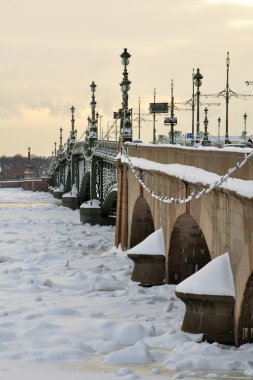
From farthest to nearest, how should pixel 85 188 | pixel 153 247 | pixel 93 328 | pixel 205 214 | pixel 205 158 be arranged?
pixel 85 188
pixel 153 247
pixel 93 328
pixel 205 214
pixel 205 158

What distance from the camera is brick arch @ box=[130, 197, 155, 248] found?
3091 cm

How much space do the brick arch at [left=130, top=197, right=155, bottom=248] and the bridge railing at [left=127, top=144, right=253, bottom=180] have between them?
507 centimetres

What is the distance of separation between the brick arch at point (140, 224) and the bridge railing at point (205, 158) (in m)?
5.07

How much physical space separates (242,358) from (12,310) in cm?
660

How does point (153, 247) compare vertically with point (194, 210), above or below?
below

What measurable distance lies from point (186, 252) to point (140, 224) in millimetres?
8126

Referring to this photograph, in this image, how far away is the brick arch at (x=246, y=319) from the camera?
1505 cm

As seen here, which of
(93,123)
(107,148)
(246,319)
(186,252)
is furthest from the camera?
(93,123)

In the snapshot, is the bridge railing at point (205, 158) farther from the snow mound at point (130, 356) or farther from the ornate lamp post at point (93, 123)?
the ornate lamp post at point (93, 123)

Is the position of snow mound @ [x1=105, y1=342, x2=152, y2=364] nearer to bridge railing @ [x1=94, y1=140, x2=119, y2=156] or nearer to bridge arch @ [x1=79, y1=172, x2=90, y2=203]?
bridge railing @ [x1=94, y1=140, x2=119, y2=156]

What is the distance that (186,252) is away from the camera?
75.9 ft

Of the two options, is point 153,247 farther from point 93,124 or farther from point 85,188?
point 85,188

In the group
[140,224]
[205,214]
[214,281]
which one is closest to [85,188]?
[140,224]

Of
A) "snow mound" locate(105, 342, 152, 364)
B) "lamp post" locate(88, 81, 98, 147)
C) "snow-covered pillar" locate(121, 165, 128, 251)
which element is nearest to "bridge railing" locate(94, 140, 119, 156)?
"lamp post" locate(88, 81, 98, 147)
